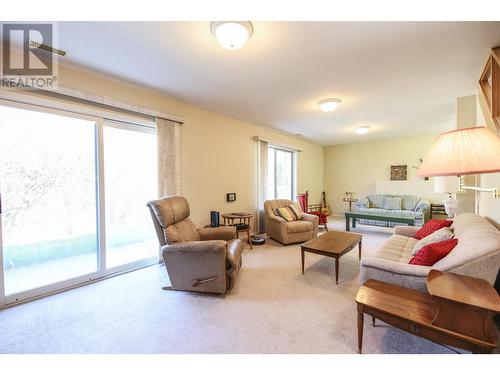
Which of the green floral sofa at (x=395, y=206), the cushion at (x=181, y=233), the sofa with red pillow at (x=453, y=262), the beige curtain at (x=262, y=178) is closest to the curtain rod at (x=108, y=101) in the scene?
the cushion at (x=181, y=233)

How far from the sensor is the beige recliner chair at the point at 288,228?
389 cm

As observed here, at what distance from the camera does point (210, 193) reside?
377 cm

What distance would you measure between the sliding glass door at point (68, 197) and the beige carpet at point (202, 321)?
0.37 m

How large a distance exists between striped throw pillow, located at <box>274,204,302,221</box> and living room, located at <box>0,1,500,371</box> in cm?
33

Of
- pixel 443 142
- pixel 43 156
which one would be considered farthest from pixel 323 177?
pixel 43 156

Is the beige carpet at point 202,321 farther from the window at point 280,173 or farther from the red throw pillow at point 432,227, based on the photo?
the window at point 280,173

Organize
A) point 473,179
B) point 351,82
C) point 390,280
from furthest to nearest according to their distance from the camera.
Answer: point 473,179 < point 351,82 < point 390,280

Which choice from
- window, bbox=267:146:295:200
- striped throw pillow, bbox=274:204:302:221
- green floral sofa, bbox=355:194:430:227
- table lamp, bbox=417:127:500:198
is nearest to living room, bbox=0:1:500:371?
table lamp, bbox=417:127:500:198

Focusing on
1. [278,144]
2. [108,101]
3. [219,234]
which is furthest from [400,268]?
[278,144]

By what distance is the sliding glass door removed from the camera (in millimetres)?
2125

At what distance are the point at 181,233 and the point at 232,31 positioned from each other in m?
2.05
